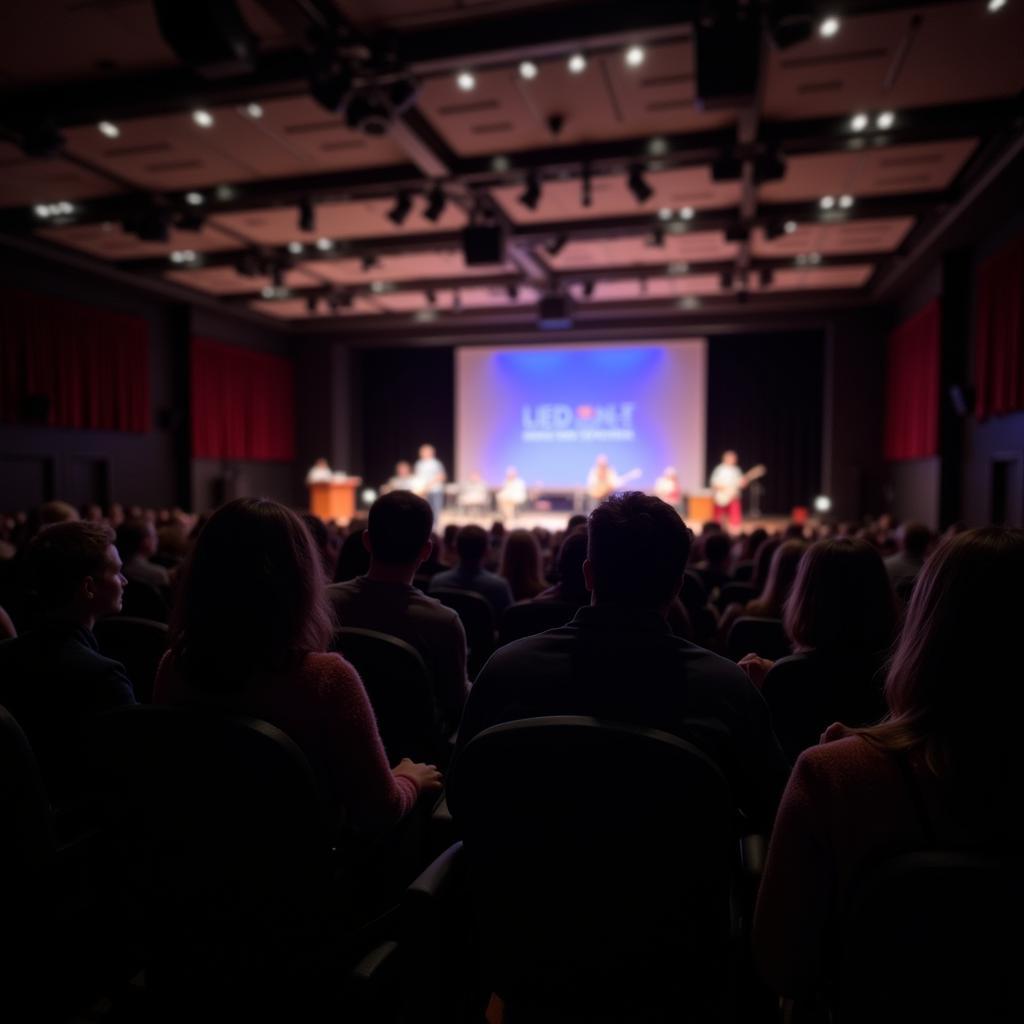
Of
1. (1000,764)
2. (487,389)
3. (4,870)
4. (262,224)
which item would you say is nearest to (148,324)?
(262,224)

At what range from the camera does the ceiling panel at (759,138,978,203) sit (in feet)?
23.9

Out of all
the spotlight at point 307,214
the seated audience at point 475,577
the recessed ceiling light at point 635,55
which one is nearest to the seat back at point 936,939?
the seated audience at point 475,577

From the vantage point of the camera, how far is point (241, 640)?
133 centimetres

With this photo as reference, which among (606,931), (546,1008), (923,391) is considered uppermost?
(923,391)

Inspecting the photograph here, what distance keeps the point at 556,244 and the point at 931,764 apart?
382 inches

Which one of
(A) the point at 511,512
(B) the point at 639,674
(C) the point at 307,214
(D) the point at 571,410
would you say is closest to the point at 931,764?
(B) the point at 639,674

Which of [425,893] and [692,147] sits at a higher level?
[692,147]

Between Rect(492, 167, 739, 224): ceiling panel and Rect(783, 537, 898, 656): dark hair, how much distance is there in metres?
6.90

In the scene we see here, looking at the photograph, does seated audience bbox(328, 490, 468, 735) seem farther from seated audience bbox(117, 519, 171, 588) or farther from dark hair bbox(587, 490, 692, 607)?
seated audience bbox(117, 519, 171, 588)

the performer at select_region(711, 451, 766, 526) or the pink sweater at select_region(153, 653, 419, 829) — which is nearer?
the pink sweater at select_region(153, 653, 419, 829)

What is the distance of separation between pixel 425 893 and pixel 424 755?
0.91 meters

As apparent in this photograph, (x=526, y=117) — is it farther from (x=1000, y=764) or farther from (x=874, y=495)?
(x=874, y=495)

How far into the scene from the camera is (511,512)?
13.4 m

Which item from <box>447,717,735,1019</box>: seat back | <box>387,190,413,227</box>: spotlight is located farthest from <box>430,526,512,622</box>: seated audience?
<box>387,190,413,227</box>: spotlight
